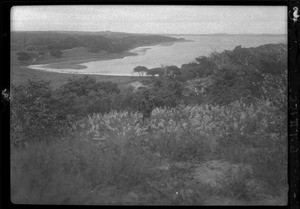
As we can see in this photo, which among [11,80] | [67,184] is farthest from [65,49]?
[67,184]

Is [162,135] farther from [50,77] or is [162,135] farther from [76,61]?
[50,77]

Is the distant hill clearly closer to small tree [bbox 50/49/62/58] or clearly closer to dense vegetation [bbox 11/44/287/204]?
small tree [bbox 50/49/62/58]

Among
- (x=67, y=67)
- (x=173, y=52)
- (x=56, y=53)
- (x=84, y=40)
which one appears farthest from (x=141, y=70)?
(x=56, y=53)

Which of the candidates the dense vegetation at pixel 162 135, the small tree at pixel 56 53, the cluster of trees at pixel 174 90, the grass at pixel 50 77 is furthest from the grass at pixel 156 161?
the small tree at pixel 56 53

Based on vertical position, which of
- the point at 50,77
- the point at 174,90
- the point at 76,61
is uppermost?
the point at 76,61

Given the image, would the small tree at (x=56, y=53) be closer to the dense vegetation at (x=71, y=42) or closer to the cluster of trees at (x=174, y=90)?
the dense vegetation at (x=71, y=42)

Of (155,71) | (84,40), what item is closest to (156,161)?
(155,71)

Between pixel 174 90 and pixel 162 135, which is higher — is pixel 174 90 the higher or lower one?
the higher one

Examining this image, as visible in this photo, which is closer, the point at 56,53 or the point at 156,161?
the point at 156,161
